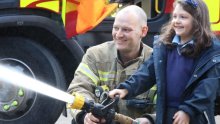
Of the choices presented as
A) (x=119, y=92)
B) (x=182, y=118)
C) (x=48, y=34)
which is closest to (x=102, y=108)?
(x=119, y=92)

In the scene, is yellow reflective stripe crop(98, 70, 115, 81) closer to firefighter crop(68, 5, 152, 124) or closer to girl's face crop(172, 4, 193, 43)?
firefighter crop(68, 5, 152, 124)

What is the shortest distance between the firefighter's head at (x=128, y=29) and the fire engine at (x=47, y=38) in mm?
2079

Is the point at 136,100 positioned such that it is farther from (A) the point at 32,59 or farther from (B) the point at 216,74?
(A) the point at 32,59

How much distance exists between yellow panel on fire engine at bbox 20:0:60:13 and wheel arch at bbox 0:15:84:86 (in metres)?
0.10

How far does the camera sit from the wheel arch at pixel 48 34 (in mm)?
5473

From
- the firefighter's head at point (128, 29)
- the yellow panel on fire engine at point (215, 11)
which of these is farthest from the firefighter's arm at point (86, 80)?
the yellow panel on fire engine at point (215, 11)

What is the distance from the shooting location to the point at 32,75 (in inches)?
220

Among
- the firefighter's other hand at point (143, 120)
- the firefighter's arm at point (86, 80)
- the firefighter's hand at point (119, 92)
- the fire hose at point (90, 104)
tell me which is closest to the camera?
the fire hose at point (90, 104)

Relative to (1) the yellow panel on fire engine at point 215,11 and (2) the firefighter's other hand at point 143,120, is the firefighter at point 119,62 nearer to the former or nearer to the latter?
(2) the firefighter's other hand at point 143,120

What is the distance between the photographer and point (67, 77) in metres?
5.77

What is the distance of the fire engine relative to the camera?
5.47 metres

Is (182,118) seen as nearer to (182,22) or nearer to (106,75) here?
(182,22)

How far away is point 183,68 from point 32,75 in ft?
8.67

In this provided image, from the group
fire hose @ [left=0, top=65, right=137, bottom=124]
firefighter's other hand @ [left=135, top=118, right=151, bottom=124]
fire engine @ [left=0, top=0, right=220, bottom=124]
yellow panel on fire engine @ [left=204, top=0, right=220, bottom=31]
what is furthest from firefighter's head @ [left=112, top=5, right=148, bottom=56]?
yellow panel on fire engine @ [left=204, top=0, right=220, bottom=31]
